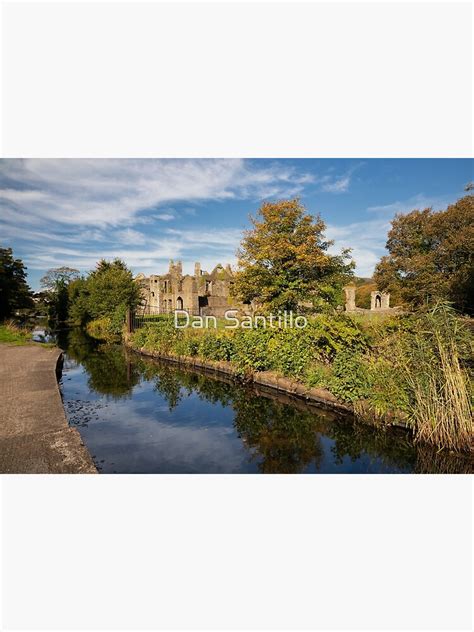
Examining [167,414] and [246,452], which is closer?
[246,452]

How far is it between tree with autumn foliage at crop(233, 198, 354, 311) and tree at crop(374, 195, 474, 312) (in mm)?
5528

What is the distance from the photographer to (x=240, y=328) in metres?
10.4

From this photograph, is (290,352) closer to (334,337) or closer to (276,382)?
(276,382)

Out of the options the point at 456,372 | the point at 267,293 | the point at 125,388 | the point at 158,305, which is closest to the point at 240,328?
the point at 267,293

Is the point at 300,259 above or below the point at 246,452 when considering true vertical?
above

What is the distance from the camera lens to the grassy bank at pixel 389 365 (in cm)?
477

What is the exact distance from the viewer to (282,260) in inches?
448

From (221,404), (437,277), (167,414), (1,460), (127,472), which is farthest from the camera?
(437,277)

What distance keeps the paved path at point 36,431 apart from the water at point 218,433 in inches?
23.1

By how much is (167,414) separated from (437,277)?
58.1 ft

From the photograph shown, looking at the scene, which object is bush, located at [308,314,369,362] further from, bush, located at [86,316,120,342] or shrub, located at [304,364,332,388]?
bush, located at [86,316,120,342]

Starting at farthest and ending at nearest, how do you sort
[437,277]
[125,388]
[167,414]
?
[437,277] < [125,388] < [167,414]

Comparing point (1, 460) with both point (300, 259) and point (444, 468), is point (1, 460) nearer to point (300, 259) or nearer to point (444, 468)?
point (444, 468)

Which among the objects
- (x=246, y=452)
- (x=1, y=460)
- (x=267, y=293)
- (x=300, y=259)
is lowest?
(x=246, y=452)
